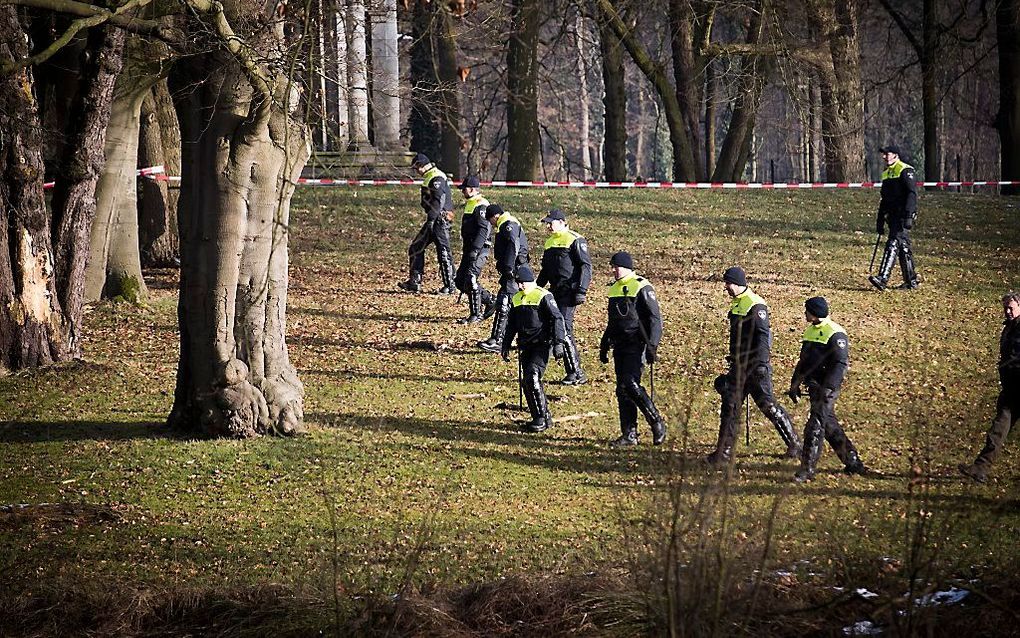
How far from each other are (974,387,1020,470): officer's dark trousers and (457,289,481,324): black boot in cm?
848

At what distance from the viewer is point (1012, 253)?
2556cm

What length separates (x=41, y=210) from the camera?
1645 cm

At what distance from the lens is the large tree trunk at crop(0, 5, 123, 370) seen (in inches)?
631

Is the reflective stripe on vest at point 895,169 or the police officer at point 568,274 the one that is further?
the reflective stripe on vest at point 895,169

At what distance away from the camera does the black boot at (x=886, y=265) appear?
2150 centimetres

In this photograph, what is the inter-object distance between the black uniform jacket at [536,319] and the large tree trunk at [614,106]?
1855 centimetres

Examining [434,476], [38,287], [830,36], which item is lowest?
[434,476]

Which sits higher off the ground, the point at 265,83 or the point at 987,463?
the point at 265,83

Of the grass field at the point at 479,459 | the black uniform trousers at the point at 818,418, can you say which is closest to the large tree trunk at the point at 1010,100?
the grass field at the point at 479,459

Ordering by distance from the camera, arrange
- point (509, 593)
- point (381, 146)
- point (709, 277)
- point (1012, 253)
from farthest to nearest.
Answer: point (381, 146) → point (1012, 253) → point (709, 277) → point (509, 593)

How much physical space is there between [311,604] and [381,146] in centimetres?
2442

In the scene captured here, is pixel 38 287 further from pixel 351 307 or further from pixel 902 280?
pixel 902 280

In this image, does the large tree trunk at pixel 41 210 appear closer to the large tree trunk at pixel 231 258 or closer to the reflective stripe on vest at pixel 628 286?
the large tree trunk at pixel 231 258

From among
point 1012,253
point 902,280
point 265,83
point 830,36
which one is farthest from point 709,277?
point 265,83
